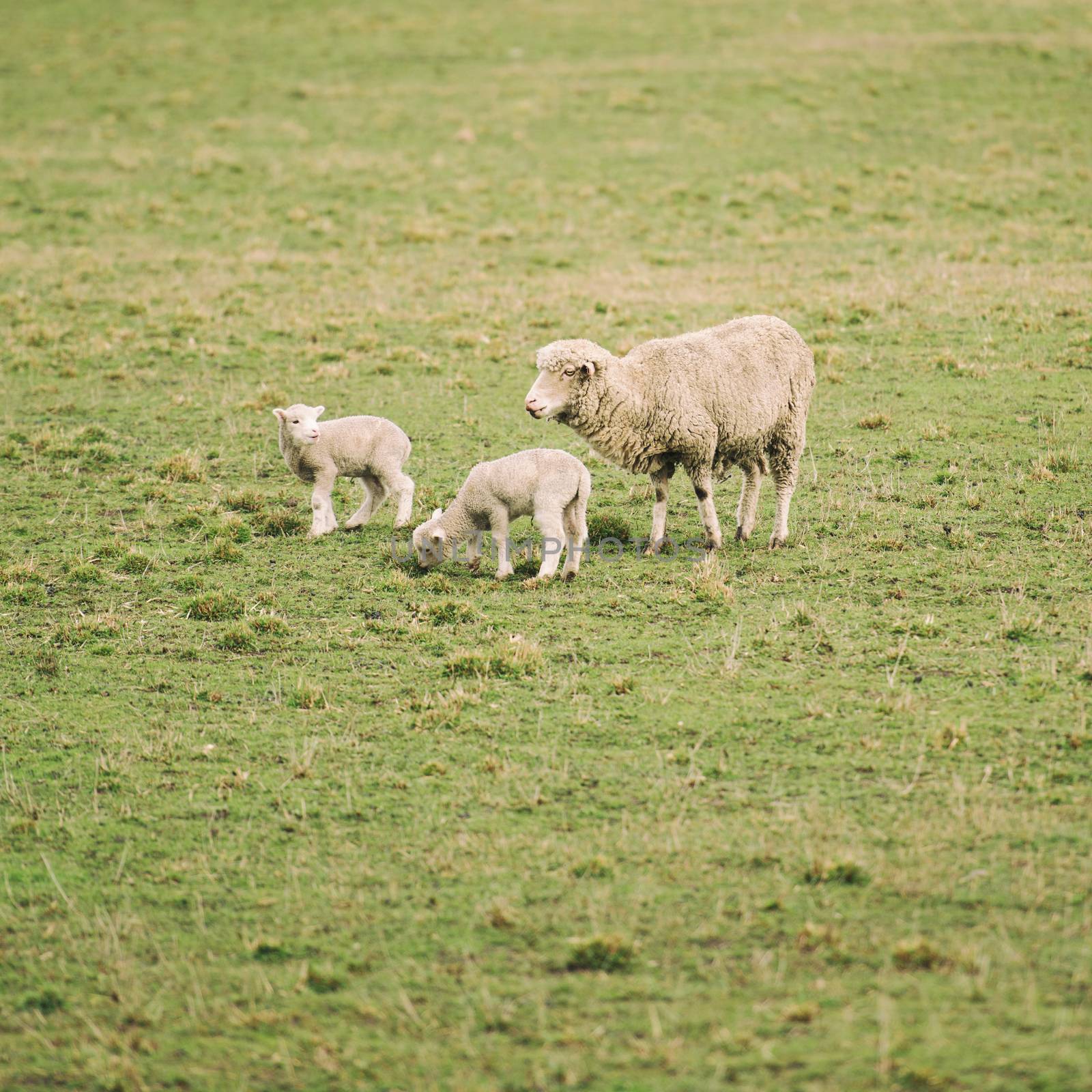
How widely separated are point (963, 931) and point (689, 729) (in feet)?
8.67

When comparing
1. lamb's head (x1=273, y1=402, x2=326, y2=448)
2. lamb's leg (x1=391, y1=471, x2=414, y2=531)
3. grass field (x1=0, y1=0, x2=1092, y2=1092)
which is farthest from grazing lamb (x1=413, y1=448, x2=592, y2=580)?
lamb's head (x1=273, y1=402, x2=326, y2=448)

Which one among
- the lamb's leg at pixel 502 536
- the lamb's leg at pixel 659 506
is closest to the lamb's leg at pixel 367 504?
the lamb's leg at pixel 502 536

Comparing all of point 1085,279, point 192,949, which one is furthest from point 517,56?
point 192,949

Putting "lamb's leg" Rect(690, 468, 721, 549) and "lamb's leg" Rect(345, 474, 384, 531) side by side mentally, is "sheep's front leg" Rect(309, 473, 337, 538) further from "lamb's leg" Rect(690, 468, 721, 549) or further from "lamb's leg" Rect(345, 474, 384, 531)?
"lamb's leg" Rect(690, 468, 721, 549)

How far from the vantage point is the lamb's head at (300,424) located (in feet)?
39.5

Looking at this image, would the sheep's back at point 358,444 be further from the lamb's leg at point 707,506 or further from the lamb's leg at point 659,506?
the lamb's leg at point 707,506

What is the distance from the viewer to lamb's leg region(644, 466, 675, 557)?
39.3 feet

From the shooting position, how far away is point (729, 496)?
1384 cm

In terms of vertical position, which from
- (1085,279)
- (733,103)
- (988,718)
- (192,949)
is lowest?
(192,949)

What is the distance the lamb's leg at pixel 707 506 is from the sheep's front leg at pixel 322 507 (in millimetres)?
3641

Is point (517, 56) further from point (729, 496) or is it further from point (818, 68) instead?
point (729, 496)

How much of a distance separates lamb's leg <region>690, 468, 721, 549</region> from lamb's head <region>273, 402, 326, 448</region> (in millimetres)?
3661

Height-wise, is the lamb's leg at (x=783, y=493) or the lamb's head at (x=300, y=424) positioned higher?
the lamb's head at (x=300, y=424)

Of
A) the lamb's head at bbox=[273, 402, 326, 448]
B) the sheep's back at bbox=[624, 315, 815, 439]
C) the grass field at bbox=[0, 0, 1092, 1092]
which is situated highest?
the sheep's back at bbox=[624, 315, 815, 439]
